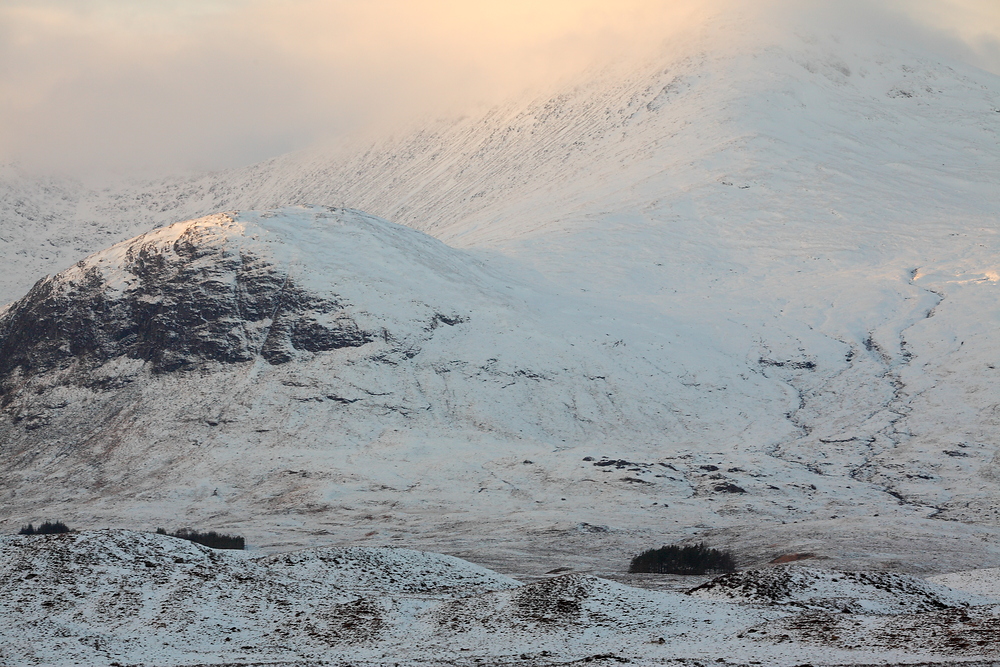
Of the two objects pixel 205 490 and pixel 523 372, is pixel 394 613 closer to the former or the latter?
pixel 205 490

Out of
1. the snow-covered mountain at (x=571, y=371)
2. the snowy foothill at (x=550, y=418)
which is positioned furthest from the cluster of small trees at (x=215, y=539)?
the snow-covered mountain at (x=571, y=371)

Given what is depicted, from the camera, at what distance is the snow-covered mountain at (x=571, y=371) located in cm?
7419

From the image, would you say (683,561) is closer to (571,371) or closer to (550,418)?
(550,418)

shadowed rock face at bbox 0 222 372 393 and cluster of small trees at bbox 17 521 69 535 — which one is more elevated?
shadowed rock face at bbox 0 222 372 393

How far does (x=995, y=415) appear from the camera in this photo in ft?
272

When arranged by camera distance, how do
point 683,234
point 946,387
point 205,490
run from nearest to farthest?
point 205,490
point 946,387
point 683,234

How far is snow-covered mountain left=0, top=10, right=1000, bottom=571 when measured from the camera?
74188 millimetres

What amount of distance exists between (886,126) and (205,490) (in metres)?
125

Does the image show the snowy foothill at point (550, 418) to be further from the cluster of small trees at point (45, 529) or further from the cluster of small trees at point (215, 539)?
the cluster of small trees at point (45, 529)

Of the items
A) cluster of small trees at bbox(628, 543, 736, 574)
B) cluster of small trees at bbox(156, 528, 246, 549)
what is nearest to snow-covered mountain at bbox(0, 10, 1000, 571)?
cluster of small trees at bbox(628, 543, 736, 574)

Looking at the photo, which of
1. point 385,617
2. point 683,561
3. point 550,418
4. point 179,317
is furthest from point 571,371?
point 385,617

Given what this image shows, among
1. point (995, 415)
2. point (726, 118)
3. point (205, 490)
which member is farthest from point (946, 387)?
point (726, 118)

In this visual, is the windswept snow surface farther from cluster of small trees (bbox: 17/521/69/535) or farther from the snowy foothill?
cluster of small trees (bbox: 17/521/69/535)

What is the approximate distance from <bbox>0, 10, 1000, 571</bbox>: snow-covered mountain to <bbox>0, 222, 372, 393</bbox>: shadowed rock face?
289 mm
